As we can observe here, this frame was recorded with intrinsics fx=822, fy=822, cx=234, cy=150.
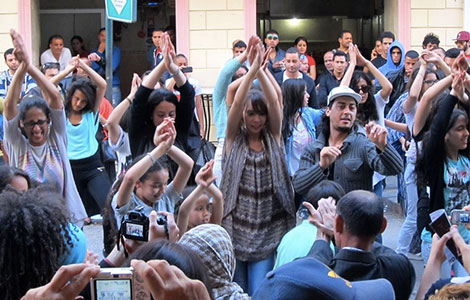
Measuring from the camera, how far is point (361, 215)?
3568 millimetres

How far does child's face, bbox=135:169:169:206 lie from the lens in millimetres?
4652

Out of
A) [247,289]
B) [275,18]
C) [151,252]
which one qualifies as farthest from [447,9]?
[151,252]

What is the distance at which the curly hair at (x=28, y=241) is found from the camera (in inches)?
117

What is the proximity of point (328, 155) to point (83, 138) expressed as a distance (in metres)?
3.05

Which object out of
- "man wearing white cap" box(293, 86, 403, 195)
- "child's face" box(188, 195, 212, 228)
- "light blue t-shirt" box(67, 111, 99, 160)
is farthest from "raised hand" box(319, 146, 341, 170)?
"light blue t-shirt" box(67, 111, 99, 160)

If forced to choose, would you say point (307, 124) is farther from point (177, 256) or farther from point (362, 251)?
point (177, 256)

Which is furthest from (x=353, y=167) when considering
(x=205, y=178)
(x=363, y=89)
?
(x=363, y=89)

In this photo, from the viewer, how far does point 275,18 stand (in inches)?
621

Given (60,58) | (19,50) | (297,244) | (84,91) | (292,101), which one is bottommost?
(297,244)

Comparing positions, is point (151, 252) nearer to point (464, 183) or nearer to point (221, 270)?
point (221, 270)

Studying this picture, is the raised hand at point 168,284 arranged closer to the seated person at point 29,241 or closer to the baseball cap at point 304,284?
the baseball cap at point 304,284

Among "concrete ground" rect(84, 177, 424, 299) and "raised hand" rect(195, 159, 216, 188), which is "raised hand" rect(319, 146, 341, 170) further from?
"concrete ground" rect(84, 177, 424, 299)

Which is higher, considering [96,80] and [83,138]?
[96,80]

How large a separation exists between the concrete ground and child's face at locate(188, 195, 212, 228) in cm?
276
